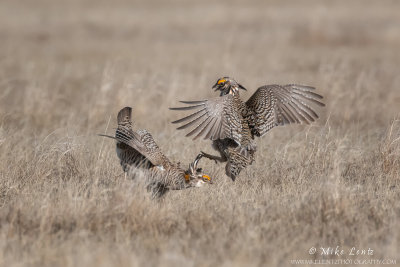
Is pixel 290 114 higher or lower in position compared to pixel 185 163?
higher

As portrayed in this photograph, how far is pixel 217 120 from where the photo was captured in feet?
20.8

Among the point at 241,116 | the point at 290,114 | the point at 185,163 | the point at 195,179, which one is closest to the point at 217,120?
the point at 241,116

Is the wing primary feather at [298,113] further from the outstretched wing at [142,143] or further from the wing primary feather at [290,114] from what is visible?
the outstretched wing at [142,143]

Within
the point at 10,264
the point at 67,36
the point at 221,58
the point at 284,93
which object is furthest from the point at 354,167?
the point at 67,36

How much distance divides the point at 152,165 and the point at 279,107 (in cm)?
181

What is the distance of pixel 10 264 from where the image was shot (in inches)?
169

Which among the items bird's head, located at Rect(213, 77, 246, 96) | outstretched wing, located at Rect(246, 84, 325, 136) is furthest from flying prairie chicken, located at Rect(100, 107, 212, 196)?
bird's head, located at Rect(213, 77, 246, 96)

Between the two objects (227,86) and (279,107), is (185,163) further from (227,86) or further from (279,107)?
(279,107)

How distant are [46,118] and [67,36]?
11.4m

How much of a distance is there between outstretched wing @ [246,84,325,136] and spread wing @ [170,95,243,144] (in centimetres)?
37

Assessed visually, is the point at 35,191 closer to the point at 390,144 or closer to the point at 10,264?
the point at 10,264
